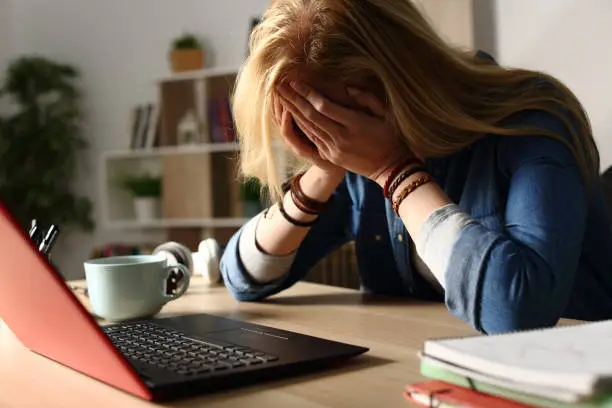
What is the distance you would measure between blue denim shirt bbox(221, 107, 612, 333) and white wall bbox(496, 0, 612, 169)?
3.56 feet

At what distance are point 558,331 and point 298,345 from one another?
0.25 m

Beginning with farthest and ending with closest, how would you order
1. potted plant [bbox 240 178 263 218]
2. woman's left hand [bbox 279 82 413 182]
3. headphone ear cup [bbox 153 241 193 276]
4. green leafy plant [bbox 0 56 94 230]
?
1. green leafy plant [bbox 0 56 94 230]
2. potted plant [bbox 240 178 263 218]
3. headphone ear cup [bbox 153 241 193 276]
4. woman's left hand [bbox 279 82 413 182]

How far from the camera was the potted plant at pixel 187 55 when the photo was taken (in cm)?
319

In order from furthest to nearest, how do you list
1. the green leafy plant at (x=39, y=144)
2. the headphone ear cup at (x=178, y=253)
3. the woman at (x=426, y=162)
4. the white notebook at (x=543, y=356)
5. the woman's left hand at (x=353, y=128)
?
1. the green leafy plant at (x=39, y=144)
2. the headphone ear cup at (x=178, y=253)
3. the woman's left hand at (x=353, y=128)
4. the woman at (x=426, y=162)
5. the white notebook at (x=543, y=356)

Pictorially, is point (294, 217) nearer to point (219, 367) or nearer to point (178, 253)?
point (178, 253)

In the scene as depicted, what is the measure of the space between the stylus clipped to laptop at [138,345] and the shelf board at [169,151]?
84.9 inches

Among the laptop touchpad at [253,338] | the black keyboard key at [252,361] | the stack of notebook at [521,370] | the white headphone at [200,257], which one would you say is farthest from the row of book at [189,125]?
the stack of notebook at [521,370]

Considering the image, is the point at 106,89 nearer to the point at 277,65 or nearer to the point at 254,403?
the point at 277,65

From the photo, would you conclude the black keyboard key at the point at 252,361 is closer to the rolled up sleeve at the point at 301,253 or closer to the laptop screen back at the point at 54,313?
the laptop screen back at the point at 54,313

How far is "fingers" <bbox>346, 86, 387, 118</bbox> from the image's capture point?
92 cm

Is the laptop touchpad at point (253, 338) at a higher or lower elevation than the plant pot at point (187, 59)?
lower

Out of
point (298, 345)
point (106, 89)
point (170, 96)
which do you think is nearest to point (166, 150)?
point (170, 96)

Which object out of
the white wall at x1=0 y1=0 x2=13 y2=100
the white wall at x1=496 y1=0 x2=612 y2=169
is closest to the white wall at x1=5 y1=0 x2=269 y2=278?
the white wall at x1=0 y1=0 x2=13 y2=100

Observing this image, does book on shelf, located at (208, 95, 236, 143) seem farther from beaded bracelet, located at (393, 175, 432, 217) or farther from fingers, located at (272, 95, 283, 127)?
beaded bracelet, located at (393, 175, 432, 217)
